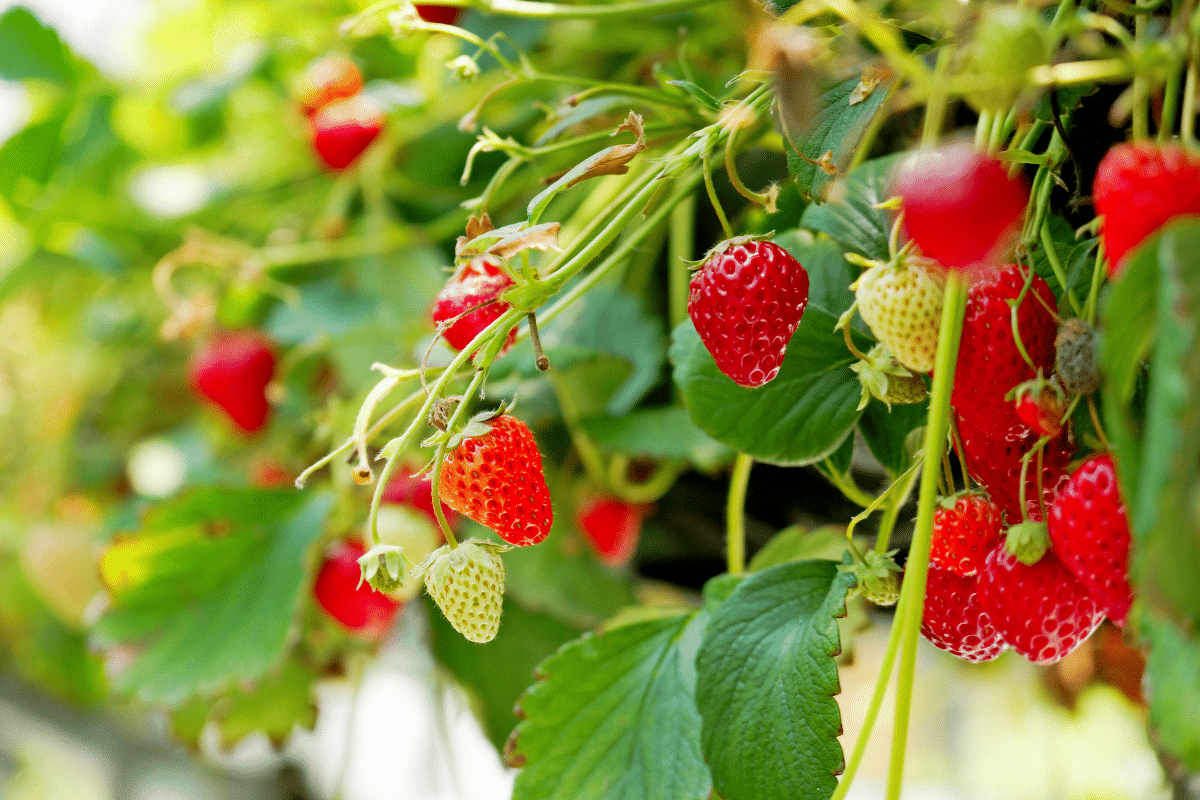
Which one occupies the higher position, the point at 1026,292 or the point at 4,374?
the point at 1026,292

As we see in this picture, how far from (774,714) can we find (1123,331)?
0.56 feet

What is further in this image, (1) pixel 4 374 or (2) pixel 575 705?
(1) pixel 4 374

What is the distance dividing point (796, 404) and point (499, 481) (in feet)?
0.36

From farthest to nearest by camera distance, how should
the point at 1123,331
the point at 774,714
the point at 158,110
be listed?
1. the point at 158,110
2. the point at 774,714
3. the point at 1123,331

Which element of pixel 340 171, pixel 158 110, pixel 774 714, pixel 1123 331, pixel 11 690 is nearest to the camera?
pixel 1123 331

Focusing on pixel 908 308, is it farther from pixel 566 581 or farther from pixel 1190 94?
pixel 566 581

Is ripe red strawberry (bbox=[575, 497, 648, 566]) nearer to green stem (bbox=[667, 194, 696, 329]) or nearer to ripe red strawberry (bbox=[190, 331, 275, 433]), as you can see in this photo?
green stem (bbox=[667, 194, 696, 329])

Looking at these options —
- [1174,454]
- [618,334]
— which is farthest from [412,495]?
[1174,454]

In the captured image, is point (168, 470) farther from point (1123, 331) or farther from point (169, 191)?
point (1123, 331)

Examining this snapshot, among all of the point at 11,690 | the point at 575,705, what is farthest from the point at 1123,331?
the point at 11,690

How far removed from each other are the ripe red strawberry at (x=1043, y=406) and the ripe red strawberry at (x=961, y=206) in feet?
0.16

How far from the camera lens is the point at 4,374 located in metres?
0.97

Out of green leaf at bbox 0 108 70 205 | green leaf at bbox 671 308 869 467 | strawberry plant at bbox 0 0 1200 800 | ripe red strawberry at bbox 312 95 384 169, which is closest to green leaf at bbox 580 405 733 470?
strawberry plant at bbox 0 0 1200 800

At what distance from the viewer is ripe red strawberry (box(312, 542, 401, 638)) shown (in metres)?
0.58
